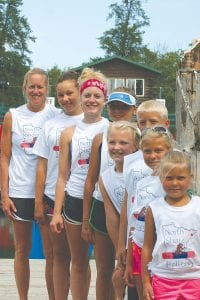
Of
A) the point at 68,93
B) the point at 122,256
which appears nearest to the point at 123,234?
the point at 122,256

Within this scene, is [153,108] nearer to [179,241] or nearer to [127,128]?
[127,128]

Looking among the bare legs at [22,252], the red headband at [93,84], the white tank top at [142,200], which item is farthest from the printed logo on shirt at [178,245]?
the bare legs at [22,252]

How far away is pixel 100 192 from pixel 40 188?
2.24ft

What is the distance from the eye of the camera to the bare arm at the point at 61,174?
555cm

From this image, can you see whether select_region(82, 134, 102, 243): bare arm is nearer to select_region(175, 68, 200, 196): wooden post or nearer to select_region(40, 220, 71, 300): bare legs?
select_region(40, 220, 71, 300): bare legs

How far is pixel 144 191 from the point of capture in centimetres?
462

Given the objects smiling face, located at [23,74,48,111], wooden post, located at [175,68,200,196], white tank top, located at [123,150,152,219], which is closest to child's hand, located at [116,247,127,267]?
white tank top, located at [123,150,152,219]

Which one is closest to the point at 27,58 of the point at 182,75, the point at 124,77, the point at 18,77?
the point at 18,77

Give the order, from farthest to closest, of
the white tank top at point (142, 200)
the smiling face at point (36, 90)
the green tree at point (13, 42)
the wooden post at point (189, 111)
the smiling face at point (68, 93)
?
the green tree at point (13, 42) < the wooden post at point (189, 111) < the smiling face at point (36, 90) < the smiling face at point (68, 93) < the white tank top at point (142, 200)

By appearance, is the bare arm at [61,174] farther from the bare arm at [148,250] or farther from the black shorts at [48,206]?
the bare arm at [148,250]

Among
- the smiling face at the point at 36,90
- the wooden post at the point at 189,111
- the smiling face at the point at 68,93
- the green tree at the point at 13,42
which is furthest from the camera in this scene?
the green tree at the point at 13,42

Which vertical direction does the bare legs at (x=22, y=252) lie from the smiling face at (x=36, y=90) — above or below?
below

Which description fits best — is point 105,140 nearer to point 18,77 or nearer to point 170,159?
point 170,159

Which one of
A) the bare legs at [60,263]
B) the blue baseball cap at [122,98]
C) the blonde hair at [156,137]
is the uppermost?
the blue baseball cap at [122,98]
